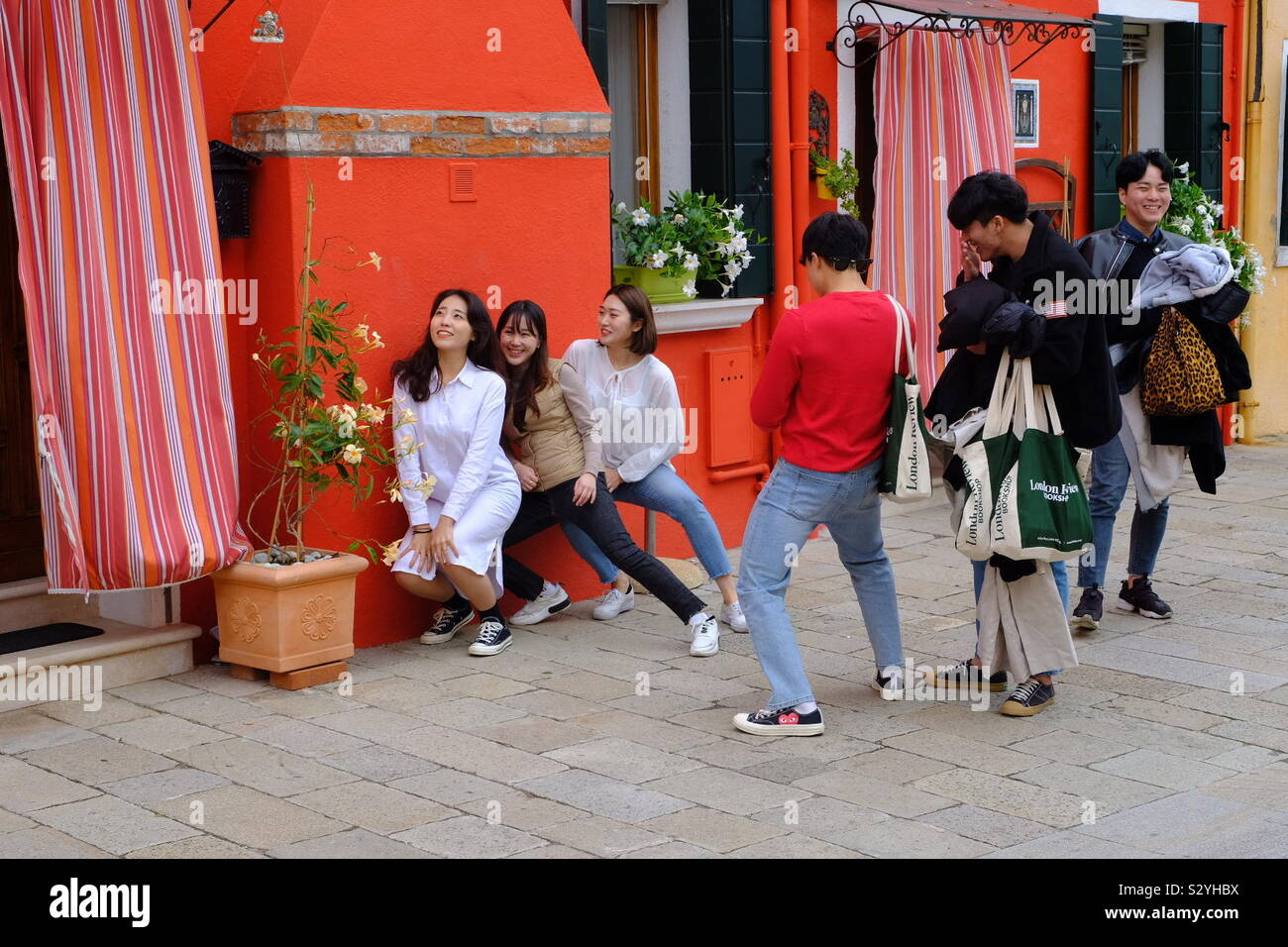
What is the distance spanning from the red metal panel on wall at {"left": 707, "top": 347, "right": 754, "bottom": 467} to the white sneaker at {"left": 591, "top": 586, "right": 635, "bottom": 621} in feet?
4.58

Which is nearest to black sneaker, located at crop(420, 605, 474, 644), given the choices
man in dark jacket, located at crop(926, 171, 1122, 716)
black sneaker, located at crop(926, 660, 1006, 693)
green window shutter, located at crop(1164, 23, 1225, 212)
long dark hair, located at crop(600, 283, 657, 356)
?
long dark hair, located at crop(600, 283, 657, 356)

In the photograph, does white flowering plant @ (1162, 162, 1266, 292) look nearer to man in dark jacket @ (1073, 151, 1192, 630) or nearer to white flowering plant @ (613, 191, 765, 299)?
white flowering plant @ (613, 191, 765, 299)

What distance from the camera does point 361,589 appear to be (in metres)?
6.96

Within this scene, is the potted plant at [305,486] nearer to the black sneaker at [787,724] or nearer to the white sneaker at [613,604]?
the white sneaker at [613,604]

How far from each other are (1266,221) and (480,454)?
27.0ft

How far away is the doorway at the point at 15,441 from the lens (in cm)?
691

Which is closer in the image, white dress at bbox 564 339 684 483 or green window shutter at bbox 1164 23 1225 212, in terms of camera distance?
white dress at bbox 564 339 684 483

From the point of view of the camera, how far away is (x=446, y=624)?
280 inches

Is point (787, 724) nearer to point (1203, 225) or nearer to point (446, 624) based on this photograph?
point (446, 624)

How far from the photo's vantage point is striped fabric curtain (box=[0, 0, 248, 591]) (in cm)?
592

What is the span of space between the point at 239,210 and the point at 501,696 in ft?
7.10

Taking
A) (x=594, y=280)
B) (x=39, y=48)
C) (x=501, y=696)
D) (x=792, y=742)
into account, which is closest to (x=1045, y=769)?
(x=792, y=742)

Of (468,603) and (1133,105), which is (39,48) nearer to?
(468,603)

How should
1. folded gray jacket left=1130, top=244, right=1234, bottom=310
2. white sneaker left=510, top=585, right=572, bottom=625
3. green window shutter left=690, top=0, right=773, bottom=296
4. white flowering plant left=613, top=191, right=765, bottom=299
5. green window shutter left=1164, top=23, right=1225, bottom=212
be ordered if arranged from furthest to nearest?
green window shutter left=1164, top=23, right=1225, bottom=212, green window shutter left=690, top=0, right=773, bottom=296, white flowering plant left=613, top=191, right=765, bottom=299, white sneaker left=510, top=585, right=572, bottom=625, folded gray jacket left=1130, top=244, right=1234, bottom=310
